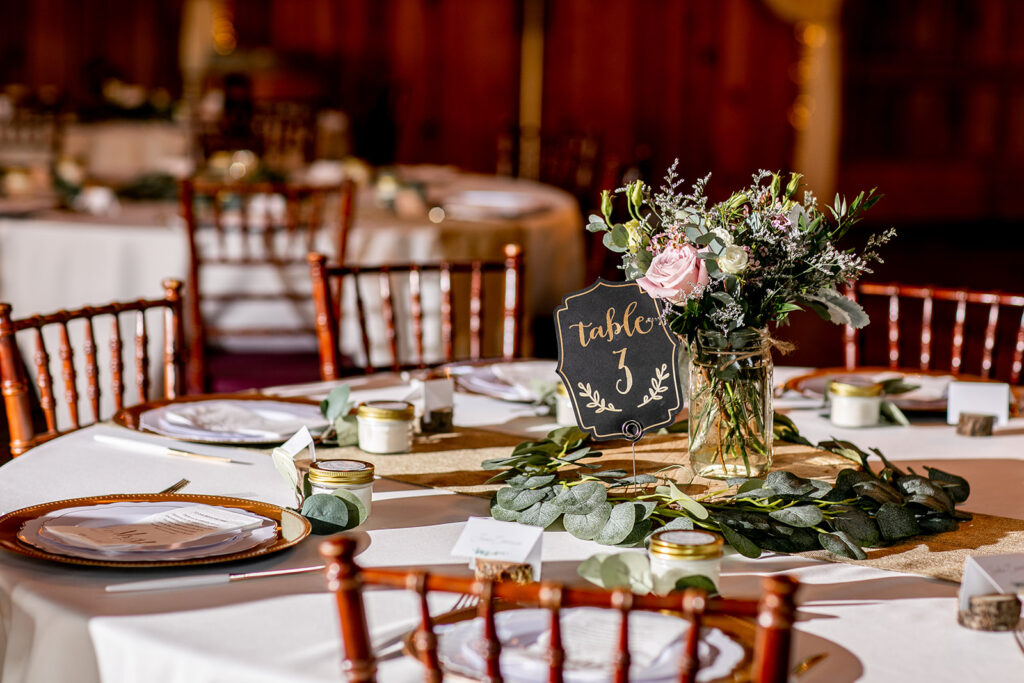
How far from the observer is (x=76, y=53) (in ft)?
31.0

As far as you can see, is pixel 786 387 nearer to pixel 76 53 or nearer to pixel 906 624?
pixel 906 624

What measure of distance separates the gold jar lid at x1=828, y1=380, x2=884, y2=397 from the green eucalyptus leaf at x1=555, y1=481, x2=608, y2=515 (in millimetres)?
692

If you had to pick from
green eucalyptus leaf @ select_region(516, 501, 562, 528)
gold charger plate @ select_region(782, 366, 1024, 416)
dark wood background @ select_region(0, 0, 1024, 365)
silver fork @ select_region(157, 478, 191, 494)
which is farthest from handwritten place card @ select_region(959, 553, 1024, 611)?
dark wood background @ select_region(0, 0, 1024, 365)

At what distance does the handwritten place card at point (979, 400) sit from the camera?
1.90m

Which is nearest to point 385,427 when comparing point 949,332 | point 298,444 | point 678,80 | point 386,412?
point 386,412

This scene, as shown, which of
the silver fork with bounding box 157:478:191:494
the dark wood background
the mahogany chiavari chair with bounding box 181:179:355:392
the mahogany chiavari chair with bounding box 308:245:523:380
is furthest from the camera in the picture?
Result: the dark wood background

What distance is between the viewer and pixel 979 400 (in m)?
1.91

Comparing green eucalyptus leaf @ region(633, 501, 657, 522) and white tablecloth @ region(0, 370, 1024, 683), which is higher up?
green eucalyptus leaf @ region(633, 501, 657, 522)

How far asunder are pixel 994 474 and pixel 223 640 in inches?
44.0

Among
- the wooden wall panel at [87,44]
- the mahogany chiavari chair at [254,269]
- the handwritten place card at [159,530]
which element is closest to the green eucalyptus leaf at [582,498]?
the handwritten place card at [159,530]

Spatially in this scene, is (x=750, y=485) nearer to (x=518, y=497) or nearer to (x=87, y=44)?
(x=518, y=497)

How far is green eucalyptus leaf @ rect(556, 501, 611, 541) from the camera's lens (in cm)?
130

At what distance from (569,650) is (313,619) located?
0.26 metres

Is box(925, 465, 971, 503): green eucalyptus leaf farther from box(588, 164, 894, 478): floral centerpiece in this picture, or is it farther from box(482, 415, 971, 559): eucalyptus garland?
box(588, 164, 894, 478): floral centerpiece
